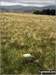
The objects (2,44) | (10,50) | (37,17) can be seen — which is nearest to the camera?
(10,50)

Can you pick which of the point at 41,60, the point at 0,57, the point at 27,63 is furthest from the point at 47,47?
the point at 0,57

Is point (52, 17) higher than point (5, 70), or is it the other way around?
point (52, 17)

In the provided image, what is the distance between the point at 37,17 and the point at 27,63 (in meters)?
7.30

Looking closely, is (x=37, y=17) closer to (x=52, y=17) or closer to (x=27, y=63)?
(x=52, y=17)

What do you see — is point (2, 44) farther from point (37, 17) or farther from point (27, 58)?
point (37, 17)

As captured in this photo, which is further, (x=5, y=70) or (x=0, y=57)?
(x=0, y=57)

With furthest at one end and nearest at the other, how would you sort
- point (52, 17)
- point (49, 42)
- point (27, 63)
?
point (52, 17) → point (49, 42) → point (27, 63)

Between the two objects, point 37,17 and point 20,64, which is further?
point 37,17

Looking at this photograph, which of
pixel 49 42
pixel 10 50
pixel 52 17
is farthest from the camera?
pixel 52 17

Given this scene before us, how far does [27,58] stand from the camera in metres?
5.71

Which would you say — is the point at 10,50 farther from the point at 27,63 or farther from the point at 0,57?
the point at 27,63

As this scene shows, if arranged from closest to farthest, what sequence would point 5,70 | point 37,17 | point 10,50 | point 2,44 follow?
point 5,70, point 10,50, point 2,44, point 37,17

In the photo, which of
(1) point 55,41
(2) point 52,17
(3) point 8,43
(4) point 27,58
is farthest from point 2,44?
(2) point 52,17

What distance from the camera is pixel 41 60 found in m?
5.77
